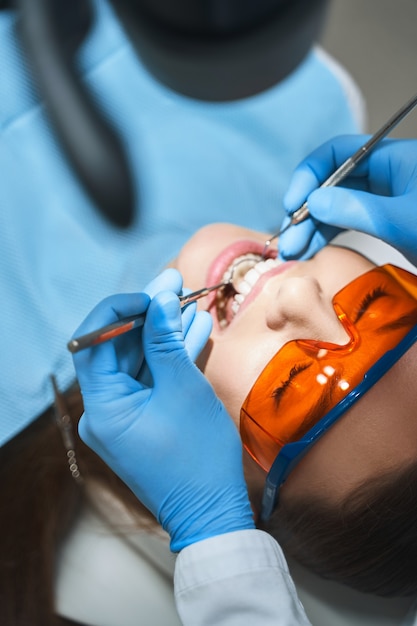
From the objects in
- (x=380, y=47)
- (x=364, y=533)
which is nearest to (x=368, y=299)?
(x=364, y=533)

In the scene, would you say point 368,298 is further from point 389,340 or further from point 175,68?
point 175,68

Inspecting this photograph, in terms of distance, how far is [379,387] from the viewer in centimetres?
94

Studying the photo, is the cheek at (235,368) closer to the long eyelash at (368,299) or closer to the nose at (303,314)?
the nose at (303,314)

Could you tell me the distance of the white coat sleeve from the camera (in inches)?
35.7

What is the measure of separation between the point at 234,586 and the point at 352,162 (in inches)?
27.1

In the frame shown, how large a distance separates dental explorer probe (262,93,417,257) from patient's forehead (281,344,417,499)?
0.32 meters

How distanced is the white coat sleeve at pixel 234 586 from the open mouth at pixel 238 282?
0.38 meters

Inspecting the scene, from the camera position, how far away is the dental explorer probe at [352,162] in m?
0.99

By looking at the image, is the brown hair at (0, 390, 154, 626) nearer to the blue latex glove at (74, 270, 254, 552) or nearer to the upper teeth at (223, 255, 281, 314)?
the blue latex glove at (74, 270, 254, 552)

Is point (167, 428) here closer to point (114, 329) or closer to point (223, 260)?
point (114, 329)

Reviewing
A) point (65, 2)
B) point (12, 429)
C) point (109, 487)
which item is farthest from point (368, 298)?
point (65, 2)

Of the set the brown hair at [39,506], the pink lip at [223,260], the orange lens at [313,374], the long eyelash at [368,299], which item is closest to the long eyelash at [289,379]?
the orange lens at [313,374]

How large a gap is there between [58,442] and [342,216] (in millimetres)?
688

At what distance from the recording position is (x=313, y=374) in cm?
96
